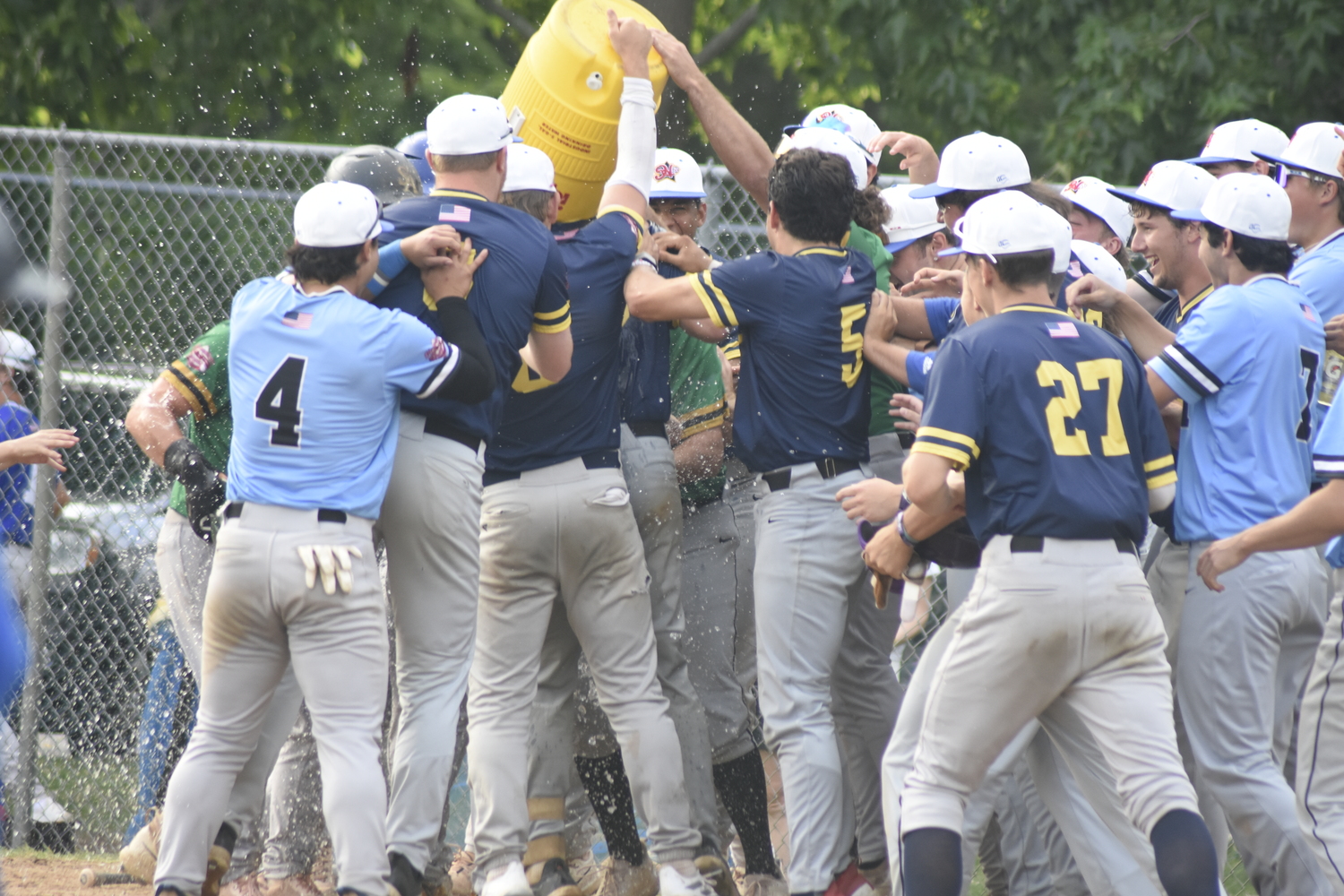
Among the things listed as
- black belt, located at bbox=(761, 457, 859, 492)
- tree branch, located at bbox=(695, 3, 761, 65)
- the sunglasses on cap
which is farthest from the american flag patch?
tree branch, located at bbox=(695, 3, 761, 65)

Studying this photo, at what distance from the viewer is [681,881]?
482cm

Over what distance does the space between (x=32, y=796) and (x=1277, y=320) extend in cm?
536

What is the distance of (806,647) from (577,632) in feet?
2.56

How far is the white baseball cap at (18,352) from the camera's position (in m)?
6.50

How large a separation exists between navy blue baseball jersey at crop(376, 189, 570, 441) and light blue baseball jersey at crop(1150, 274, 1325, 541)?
1850 millimetres

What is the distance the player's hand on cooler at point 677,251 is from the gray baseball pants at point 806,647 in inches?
33.2

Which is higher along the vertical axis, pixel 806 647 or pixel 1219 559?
pixel 1219 559

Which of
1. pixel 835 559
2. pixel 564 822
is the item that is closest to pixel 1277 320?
pixel 835 559

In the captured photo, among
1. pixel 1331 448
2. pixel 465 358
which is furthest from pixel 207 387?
pixel 1331 448

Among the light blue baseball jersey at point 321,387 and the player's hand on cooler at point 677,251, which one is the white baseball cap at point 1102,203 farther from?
the light blue baseball jersey at point 321,387

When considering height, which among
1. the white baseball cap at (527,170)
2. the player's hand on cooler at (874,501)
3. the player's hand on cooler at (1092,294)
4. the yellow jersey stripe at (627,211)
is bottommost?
the player's hand on cooler at (874,501)

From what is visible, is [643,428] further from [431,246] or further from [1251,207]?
[1251,207]

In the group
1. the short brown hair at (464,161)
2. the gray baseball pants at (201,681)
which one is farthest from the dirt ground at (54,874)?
the short brown hair at (464,161)

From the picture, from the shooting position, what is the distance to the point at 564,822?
5.28 meters
